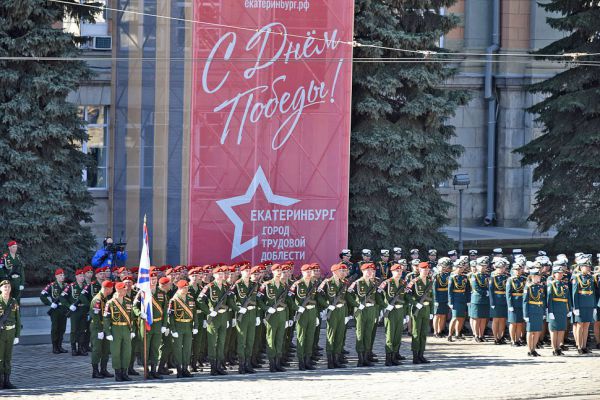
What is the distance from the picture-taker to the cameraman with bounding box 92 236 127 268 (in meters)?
24.8

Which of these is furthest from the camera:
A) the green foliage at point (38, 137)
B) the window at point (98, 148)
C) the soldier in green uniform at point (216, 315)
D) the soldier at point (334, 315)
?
the window at point (98, 148)

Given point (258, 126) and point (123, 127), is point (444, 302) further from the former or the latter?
point (123, 127)

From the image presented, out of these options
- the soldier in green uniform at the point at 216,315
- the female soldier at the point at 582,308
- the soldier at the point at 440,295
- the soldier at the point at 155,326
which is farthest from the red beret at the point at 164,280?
the female soldier at the point at 582,308

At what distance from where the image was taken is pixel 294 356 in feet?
71.4

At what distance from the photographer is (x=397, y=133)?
27812 mm

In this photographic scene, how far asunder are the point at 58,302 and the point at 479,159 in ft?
62.7

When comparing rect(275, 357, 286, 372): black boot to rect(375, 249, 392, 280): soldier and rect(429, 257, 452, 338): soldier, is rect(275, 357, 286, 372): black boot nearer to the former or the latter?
rect(429, 257, 452, 338): soldier

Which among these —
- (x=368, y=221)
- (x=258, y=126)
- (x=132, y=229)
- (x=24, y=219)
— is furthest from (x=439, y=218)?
(x=24, y=219)

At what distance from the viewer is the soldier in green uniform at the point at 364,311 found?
813 inches

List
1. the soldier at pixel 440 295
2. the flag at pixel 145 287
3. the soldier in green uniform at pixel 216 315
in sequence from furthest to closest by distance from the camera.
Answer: the soldier at pixel 440 295, the soldier in green uniform at pixel 216 315, the flag at pixel 145 287

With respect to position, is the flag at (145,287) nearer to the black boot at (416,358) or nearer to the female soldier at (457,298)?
the black boot at (416,358)

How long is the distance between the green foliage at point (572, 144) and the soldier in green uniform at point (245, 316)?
10.1 meters

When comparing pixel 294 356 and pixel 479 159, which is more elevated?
pixel 479 159

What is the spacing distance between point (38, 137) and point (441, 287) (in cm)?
785
